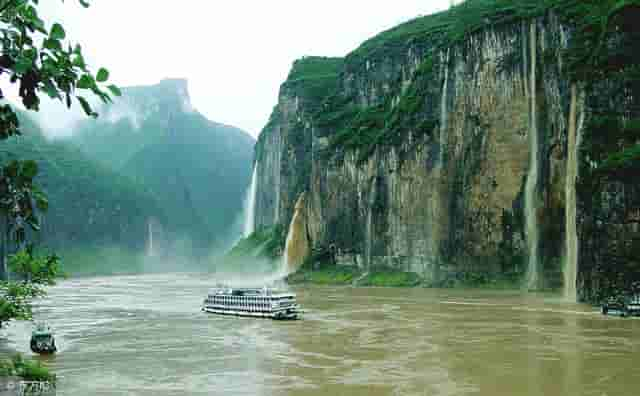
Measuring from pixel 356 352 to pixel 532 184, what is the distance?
4271cm

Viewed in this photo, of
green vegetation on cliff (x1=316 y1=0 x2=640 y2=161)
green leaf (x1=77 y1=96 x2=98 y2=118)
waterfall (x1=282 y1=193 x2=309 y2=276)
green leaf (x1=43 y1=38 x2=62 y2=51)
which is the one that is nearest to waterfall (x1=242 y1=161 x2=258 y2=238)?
green vegetation on cliff (x1=316 y1=0 x2=640 y2=161)

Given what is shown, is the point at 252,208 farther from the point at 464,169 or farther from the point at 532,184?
the point at 532,184

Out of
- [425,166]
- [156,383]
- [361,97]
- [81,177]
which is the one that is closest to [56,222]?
[81,177]

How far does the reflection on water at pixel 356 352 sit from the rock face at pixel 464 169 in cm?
1229

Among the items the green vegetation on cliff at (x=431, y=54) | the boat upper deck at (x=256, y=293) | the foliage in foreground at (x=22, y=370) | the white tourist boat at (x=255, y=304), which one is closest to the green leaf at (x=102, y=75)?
the foliage in foreground at (x=22, y=370)

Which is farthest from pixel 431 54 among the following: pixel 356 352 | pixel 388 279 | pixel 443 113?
pixel 356 352

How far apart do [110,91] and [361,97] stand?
4647 inches

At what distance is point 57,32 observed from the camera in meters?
3.70

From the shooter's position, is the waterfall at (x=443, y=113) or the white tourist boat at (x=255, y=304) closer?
the white tourist boat at (x=255, y=304)

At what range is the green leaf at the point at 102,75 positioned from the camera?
12.6ft

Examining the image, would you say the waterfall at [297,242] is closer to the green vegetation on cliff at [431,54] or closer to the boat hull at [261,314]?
the green vegetation on cliff at [431,54]

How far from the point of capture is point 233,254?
151500 millimetres

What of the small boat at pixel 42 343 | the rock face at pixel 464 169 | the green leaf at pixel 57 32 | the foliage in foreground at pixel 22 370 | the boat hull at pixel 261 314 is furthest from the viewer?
the rock face at pixel 464 169

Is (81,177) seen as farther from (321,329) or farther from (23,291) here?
(23,291)
